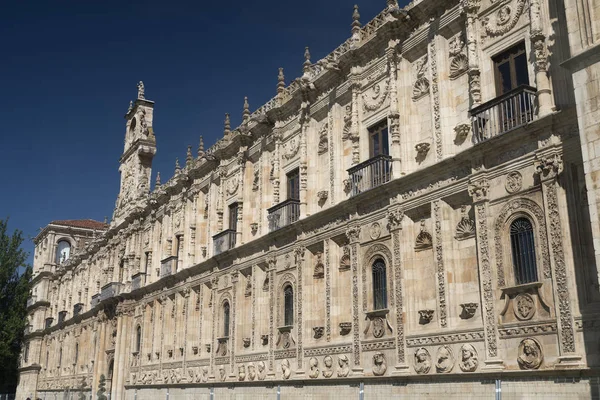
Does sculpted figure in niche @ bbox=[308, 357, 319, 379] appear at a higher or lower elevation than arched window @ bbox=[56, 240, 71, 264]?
lower

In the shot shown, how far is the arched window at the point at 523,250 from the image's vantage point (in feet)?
43.4

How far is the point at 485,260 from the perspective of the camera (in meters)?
14.0

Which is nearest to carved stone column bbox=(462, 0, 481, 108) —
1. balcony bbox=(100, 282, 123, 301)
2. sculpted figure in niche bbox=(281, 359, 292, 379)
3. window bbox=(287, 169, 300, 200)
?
window bbox=(287, 169, 300, 200)

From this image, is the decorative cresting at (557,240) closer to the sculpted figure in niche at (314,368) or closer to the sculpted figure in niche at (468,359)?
the sculpted figure in niche at (468,359)

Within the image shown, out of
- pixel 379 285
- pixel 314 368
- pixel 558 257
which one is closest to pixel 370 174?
pixel 379 285

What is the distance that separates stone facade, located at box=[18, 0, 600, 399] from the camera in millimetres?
12664

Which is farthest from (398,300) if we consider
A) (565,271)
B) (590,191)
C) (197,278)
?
(197,278)

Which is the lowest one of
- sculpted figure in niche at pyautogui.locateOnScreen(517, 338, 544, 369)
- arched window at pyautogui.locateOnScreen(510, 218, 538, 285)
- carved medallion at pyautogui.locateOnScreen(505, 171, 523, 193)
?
sculpted figure in niche at pyautogui.locateOnScreen(517, 338, 544, 369)

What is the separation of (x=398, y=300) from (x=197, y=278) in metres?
13.3

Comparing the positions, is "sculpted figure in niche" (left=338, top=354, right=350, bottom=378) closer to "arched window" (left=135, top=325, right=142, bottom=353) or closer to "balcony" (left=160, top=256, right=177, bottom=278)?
"balcony" (left=160, top=256, right=177, bottom=278)

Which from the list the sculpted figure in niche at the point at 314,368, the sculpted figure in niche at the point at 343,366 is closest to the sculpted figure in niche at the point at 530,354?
the sculpted figure in niche at the point at 343,366

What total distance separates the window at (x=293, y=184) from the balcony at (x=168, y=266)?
30.5 ft

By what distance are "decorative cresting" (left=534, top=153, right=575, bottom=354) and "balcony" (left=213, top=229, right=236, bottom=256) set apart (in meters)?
14.2

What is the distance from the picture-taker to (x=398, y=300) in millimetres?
16375
